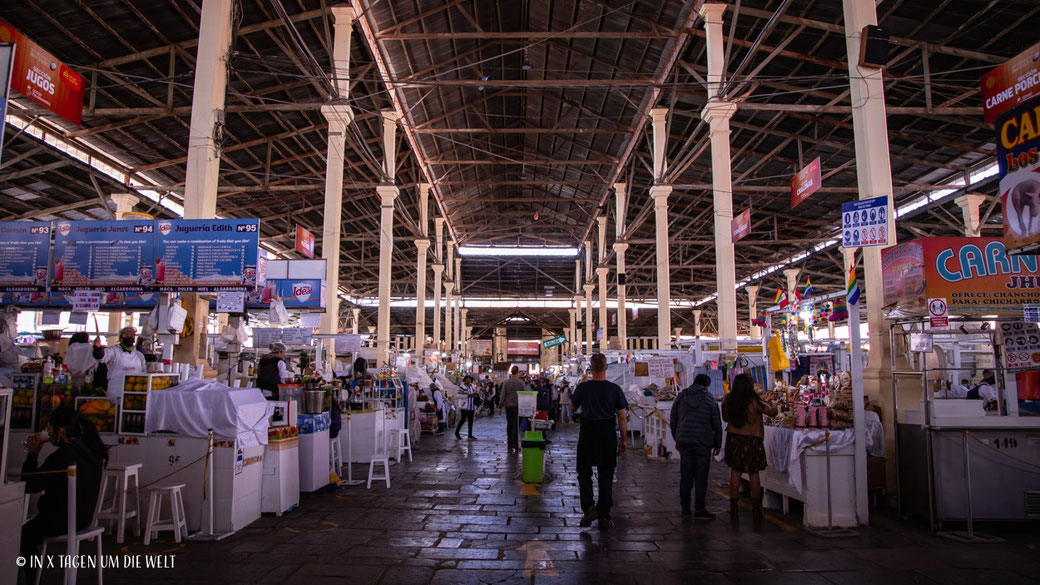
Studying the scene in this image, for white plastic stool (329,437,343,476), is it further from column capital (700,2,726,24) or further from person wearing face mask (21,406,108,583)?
column capital (700,2,726,24)

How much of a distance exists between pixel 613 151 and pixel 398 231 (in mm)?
13951

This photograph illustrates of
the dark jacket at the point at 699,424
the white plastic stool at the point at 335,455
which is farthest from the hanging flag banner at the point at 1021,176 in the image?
the white plastic stool at the point at 335,455

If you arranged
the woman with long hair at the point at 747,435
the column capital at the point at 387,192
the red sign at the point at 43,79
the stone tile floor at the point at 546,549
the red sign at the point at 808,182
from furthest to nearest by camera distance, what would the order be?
1. the column capital at the point at 387,192
2. the red sign at the point at 808,182
3. the red sign at the point at 43,79
4. the woman with long hair at the point at 747,435
5. the stone tile floor at the point at 546,549

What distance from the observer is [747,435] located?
591 cm

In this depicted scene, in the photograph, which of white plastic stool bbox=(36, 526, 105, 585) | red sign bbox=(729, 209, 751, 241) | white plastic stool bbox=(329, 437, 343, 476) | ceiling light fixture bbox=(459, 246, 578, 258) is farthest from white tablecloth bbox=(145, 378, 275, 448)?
ceiling light fixture bbox=(459, 246, 578, 258)

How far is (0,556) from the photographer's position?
2826 mm

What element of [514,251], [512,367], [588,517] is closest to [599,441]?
[588,517]

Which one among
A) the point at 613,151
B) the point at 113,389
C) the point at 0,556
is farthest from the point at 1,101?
the point at 613,151

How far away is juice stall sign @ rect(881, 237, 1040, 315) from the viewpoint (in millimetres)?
5922

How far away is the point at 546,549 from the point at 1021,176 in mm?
4290

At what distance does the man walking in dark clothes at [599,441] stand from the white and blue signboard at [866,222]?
2.85m

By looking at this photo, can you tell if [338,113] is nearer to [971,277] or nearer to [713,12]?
[713,12]

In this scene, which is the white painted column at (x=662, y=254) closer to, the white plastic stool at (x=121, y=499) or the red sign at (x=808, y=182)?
the red sign at (x=808, y=182)

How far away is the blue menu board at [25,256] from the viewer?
7.68m
